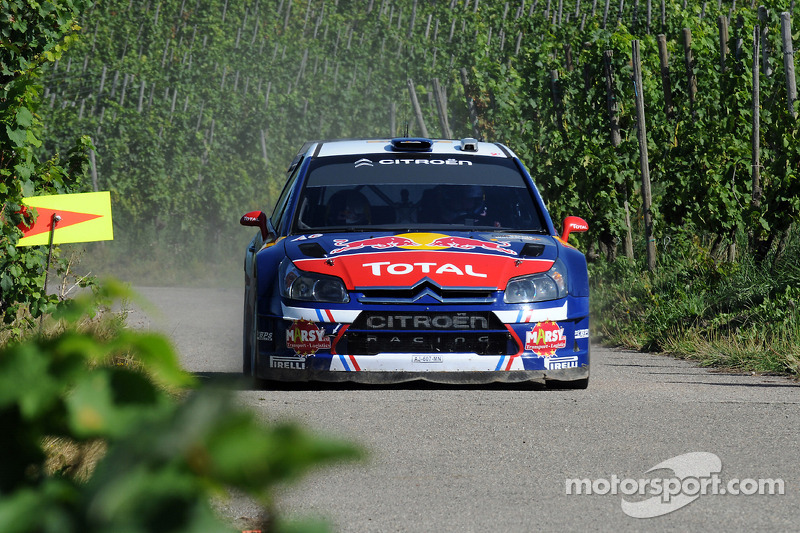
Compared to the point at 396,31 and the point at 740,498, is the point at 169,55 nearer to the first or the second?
the point at 396,31

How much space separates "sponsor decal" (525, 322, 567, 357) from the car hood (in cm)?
33

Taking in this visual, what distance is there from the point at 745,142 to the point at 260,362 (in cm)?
807

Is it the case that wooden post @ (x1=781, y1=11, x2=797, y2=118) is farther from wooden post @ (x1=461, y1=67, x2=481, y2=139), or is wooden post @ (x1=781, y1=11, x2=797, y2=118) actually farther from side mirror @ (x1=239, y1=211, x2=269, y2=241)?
wooden post @ (x1=461, y1=67, x2=481, y2=139)

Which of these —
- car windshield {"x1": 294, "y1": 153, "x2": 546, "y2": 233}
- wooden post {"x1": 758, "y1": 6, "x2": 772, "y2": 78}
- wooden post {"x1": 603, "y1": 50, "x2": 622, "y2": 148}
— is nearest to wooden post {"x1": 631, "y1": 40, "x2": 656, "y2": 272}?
wooden post {"x1": 603, "y1": 50, "x2": 622, "y2": 148}

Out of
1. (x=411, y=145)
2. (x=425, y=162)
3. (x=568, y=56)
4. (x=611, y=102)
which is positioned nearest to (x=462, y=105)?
(x=568, y=56)

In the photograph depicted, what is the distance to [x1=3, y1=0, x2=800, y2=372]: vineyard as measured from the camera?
1398 cm

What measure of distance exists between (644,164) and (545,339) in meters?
7.73

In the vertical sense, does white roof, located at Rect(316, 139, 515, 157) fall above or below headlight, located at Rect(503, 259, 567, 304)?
above

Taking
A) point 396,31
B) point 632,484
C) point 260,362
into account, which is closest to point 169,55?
point 396,31

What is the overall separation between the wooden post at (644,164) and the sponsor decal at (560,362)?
22.4 ft

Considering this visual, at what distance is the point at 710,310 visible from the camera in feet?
38.8

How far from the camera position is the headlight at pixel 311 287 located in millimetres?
7375

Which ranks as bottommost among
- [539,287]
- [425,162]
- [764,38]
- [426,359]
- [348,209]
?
[426,359]

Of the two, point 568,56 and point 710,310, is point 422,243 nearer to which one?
point 710,310
